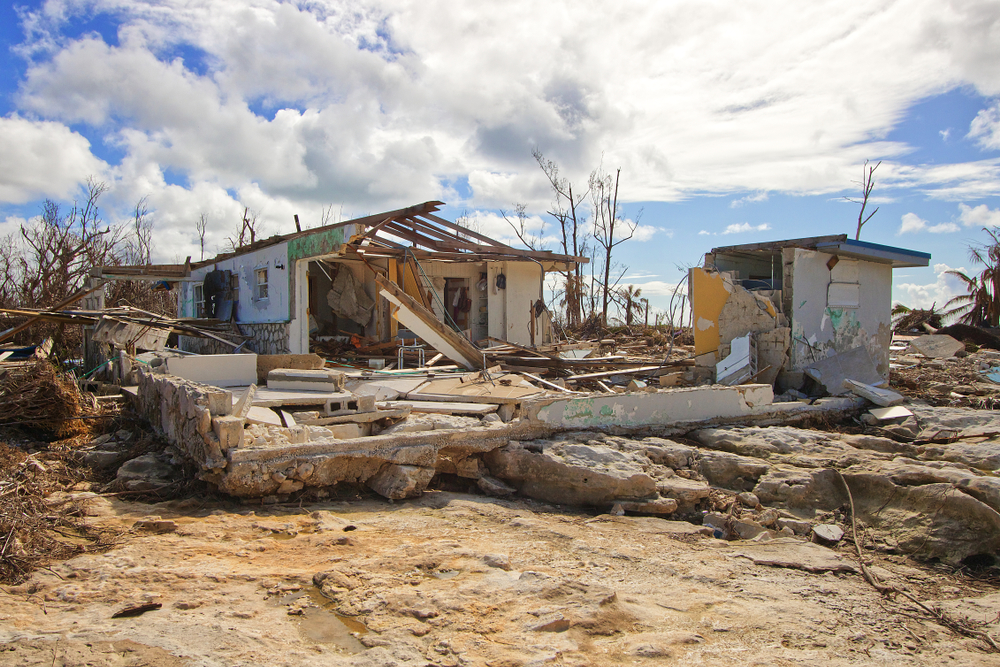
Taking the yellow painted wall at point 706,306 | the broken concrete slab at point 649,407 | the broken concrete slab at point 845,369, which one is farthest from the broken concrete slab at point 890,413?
the yellow painted wall at point 706,306

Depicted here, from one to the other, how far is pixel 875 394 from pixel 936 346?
12163 millimetres

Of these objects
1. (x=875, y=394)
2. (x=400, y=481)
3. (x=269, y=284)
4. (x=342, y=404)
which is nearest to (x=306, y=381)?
(x=342, y=404)

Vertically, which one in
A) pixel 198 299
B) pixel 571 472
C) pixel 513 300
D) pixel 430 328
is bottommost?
pixel 571 472

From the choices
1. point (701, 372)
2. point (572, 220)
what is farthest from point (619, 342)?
point (572, 220)

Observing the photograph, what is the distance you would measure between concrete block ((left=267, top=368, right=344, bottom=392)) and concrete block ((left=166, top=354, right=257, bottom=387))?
37.7 inches

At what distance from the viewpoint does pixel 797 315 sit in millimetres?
10445

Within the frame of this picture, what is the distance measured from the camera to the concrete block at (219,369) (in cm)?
817

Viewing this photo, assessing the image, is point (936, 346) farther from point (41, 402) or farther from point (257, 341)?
point (41, 402)

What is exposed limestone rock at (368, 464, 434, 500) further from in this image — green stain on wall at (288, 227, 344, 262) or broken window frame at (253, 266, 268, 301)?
broken window frame at (253, 266, 268, 301)

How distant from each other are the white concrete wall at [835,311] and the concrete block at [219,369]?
890 centimetres

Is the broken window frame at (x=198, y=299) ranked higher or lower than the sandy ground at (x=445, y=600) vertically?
higher

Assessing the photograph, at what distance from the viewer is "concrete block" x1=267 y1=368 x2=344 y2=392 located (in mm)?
7330

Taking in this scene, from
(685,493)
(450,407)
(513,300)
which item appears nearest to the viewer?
(685,493)

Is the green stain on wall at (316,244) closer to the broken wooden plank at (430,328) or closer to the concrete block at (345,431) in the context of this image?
the broken wooden plank at (430,328)
